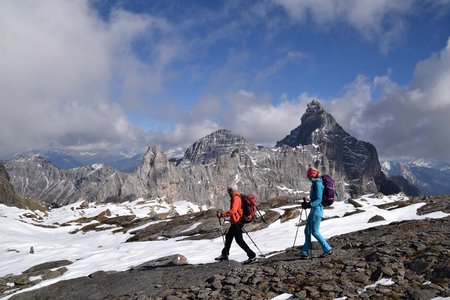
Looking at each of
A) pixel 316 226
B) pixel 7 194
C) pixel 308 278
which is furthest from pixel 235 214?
pixel 7 194

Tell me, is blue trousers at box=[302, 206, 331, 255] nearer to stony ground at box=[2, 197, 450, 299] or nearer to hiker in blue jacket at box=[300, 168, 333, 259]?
hiker in blue jacket at box=[300, 168, 333, 259]

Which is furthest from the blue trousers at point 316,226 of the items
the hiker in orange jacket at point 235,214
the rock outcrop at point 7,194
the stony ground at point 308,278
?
the rock outcrop at point 7,194

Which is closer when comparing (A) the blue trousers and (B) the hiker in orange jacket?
(A) the blue trousers

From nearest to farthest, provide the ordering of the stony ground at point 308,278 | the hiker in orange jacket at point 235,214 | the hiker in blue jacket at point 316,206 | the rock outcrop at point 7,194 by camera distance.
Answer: the stony ground at point 308,278 < the hiker in blue jacket at point 316,206 < the hiker in orange jacket at point 235,214 < the rock outcrop at point 7,194

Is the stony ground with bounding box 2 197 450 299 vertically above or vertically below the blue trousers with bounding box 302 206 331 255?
below

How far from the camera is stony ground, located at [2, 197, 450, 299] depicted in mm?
10789

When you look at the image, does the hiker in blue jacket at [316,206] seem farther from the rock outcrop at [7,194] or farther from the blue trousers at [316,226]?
the rock outcrop at [7,194]

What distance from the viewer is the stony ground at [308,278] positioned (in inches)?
425

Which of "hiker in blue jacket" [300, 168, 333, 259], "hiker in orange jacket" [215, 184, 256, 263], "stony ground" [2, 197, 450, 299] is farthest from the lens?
"hiker in orange jacket" [215, 184, 256, 263]

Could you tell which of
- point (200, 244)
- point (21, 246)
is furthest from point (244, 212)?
point (21, 246)

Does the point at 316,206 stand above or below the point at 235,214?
below

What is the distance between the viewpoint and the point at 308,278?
41.8 ft

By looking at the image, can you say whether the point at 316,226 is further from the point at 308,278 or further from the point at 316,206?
the point at 308,278

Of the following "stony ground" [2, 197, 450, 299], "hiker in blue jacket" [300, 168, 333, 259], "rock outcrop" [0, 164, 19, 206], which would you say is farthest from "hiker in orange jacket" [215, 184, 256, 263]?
"rock outcrop" [0, 164, 19, 206]
